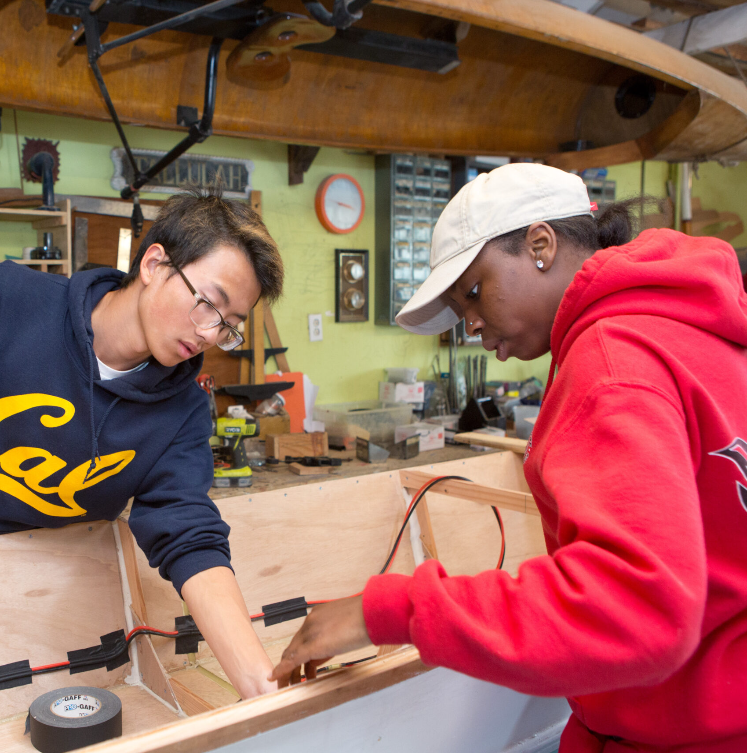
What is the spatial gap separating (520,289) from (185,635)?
1211 mm

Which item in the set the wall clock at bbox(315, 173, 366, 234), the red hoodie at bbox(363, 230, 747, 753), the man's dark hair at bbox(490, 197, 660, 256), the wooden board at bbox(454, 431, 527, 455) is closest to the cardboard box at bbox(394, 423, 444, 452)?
the wooden board at bbox(454, 431, 527, 455)

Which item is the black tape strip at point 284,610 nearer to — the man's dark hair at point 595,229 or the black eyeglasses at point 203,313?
the black eyeglasses at point 203,313

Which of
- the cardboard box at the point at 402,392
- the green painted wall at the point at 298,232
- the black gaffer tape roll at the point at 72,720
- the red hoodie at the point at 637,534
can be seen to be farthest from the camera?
the cardboard box at the point at 402,392

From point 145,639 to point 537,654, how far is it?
1.16 meters

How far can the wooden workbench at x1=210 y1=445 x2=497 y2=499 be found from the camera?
224cm

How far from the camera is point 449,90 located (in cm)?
291

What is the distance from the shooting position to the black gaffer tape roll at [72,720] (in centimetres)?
108

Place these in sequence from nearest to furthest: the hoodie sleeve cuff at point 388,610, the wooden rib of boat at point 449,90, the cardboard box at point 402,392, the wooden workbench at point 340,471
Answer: the hoodie sleeve cuff at point 388,610 → the wooden rib of boat at point 449,90 → the wooden workbench at point 340,471 → the cardboard box at point 402,392

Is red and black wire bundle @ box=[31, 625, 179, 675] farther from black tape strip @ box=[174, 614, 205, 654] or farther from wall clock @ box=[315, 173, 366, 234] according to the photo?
wall clock @ box=[315, 173, 366, 234]

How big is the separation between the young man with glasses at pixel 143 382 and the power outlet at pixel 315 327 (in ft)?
6.86

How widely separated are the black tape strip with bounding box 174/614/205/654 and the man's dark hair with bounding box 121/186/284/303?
0.84 metres

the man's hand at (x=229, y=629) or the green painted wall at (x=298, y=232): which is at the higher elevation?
the green painted wall at (x=298, y=232)

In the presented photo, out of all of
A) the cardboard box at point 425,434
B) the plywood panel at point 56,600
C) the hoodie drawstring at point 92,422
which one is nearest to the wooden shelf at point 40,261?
the plywood panel at point 56,600

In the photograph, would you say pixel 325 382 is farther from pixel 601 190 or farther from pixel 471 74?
pixel 601 190
